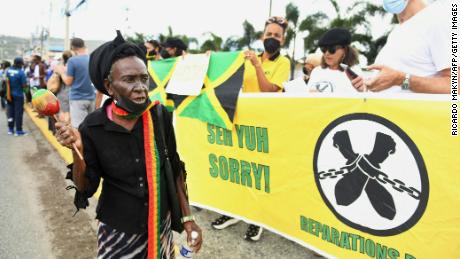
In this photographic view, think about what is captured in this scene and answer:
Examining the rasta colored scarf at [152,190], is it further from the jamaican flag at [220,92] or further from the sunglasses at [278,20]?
the sunglasses at [278,20]

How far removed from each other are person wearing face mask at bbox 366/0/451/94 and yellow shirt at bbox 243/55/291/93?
4.13ft

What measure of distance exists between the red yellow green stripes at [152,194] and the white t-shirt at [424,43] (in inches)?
68.8

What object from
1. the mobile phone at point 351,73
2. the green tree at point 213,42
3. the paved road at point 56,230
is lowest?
the paved road at point 56,230

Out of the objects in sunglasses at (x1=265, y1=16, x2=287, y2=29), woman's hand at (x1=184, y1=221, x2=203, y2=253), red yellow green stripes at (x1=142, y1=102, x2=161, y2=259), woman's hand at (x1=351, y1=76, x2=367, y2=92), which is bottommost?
woman's hand at (x1=184, y1=221, x2=203, y2=253)

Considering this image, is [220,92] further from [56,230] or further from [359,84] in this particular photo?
[56,230]

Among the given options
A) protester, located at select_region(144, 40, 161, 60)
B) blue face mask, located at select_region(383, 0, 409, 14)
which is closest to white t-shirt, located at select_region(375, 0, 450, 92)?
blue face mask, located at select_region(383, 0, 409, 14)

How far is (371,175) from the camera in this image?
2.38 m

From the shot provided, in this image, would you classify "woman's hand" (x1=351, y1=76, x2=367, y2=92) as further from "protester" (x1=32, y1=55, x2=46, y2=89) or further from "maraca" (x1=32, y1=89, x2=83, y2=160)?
"protester" (x1=32, y1=55, x2=46, y2=89)

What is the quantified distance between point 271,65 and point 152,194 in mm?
2343

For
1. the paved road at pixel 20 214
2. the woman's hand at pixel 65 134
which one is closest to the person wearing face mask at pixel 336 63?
the woman's hand at pixel 65 134

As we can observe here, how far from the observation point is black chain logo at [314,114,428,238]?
220 centimetres

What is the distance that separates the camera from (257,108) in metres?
3.18

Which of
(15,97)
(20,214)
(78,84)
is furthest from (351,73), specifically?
(15,97)

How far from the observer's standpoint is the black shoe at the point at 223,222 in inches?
141
